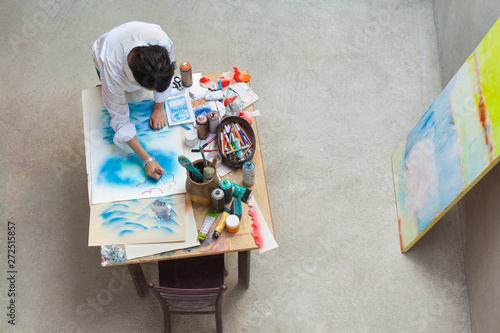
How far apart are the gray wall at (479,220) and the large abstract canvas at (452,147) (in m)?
0.28

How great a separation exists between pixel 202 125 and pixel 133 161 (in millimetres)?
405

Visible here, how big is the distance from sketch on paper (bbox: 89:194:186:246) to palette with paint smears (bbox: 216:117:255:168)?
1.03ft

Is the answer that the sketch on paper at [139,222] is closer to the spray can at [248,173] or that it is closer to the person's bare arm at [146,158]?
the person's bare arm at [146,158]

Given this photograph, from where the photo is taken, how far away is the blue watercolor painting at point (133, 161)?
206 cm

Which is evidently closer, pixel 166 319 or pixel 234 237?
pixel 234 237

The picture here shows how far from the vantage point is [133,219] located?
1977 mm

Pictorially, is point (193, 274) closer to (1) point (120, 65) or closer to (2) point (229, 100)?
(2) point (229, 100)

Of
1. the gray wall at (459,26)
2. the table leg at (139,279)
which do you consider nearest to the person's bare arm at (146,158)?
the table leg at (139,279)

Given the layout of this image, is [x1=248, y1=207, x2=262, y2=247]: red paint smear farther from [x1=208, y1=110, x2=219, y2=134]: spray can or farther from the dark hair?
the dark hair

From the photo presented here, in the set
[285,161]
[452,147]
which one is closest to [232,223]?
[285,161]

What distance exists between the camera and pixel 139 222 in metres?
1.97

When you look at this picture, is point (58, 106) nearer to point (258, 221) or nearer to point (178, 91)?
point (178, 91)

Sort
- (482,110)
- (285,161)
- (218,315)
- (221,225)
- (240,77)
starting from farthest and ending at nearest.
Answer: (285,161) < (240,77) < (218,315) < (482,110) < (221,225)

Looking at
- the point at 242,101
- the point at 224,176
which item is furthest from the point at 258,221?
the point at 242,101
